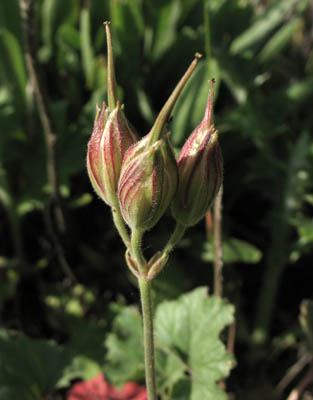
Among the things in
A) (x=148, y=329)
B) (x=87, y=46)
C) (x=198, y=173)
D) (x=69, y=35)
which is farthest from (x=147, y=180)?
(x=69, y=35)

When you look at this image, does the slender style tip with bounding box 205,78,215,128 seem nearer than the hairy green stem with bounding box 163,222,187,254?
Yes

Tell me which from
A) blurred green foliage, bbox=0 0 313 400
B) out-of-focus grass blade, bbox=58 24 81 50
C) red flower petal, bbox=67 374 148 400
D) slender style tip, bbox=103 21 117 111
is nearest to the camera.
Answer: slender style tip, bbox=103 21 117 111

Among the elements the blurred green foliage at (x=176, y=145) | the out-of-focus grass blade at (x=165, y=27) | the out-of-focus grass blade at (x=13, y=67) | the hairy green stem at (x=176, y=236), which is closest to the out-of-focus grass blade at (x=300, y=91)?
the blurred green foliage at (x=176, y=145)

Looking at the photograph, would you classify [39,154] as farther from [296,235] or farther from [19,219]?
[296,235]

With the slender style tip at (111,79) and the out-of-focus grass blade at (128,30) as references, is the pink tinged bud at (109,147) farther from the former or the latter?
the out-of-focus grass blade at (128,30)

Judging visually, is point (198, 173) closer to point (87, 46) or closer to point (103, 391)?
point (103, 391)

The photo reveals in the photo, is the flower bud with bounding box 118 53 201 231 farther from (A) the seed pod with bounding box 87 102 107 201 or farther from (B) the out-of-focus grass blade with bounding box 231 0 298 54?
(B) the out-of-focus grass blade with bounding box 231 0 298 54

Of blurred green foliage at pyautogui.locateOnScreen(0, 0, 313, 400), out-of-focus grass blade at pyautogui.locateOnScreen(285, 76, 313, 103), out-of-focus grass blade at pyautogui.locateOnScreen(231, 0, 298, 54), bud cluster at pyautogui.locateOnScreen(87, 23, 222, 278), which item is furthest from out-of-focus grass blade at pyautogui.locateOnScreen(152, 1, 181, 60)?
bud cluster at pyautogui.locateOnScreen(87, 23, 222, 278)

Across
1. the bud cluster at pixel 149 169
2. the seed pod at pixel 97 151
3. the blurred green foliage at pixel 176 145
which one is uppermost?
the blurred green foliage at pixel 176 145
